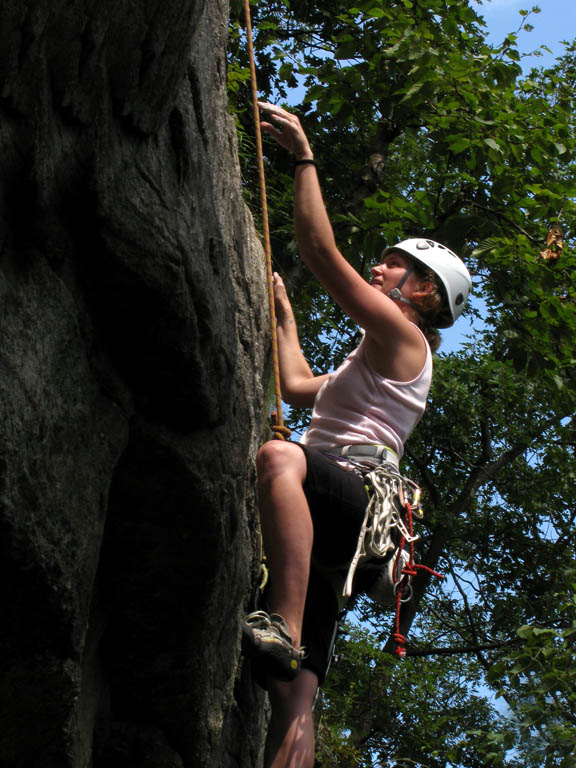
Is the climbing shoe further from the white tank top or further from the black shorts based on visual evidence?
the white tank top

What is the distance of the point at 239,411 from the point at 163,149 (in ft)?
3.42

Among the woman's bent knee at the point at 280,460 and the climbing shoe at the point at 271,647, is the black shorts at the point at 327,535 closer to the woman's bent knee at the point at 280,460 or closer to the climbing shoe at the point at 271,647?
the woman's bent knee at the point at 280,460

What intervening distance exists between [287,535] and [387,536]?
1.60 feet

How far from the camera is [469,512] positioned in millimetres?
Result: 15578

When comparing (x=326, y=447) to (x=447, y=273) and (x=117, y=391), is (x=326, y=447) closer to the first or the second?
(x=447, y=273)

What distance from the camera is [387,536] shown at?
3.63 m

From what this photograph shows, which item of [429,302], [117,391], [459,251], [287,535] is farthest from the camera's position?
[459,251]

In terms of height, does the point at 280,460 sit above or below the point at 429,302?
below

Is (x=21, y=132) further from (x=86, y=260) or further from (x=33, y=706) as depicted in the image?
(x=33, y=706)

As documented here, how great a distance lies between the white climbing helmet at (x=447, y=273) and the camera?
4.28m

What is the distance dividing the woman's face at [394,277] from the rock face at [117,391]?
3.01 ft

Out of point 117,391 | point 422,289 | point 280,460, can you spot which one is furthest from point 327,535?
point 422,289

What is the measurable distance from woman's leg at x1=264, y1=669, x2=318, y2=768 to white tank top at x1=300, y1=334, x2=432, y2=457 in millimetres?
927

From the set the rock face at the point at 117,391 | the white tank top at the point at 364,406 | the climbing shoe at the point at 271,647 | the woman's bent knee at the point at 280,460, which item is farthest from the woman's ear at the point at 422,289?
the climbing shoe at the point at 271,647
